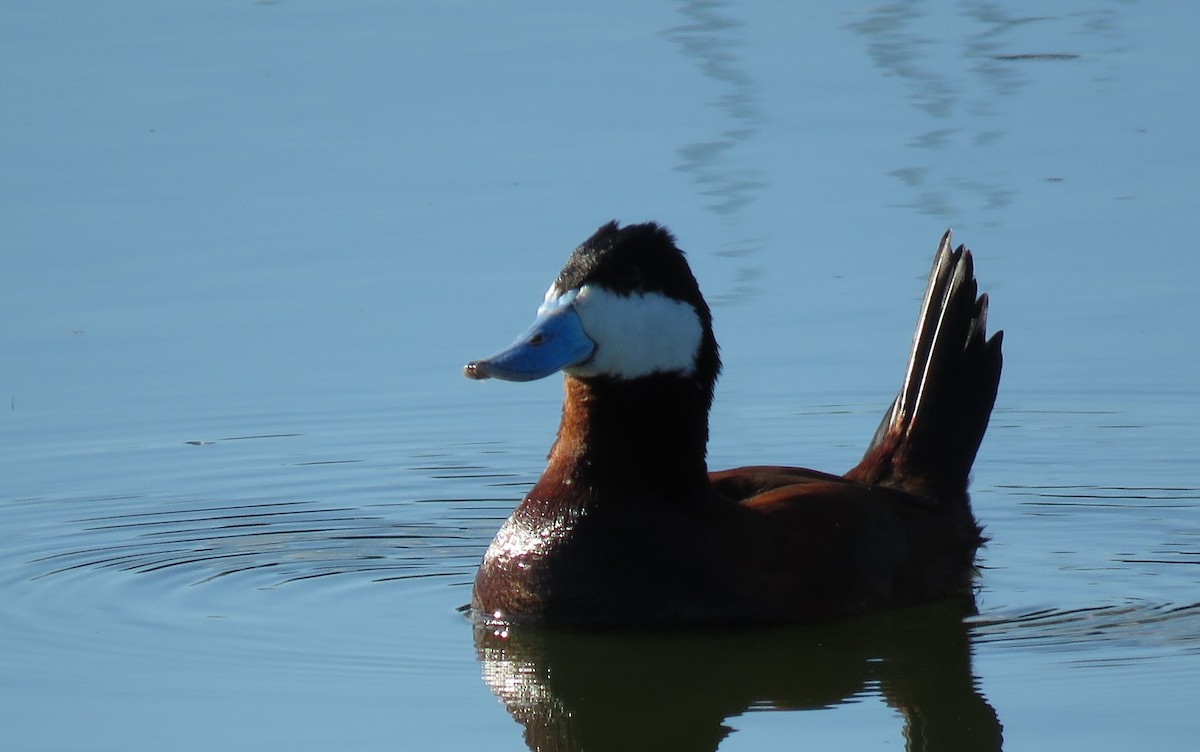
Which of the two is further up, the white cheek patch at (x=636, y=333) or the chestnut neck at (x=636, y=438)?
the white cheek patch at (x=636, y=333)

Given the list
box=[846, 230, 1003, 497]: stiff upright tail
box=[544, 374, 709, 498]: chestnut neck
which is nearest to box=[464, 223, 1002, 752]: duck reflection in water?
box=[544, 374, 709, 498]: chestnut neck

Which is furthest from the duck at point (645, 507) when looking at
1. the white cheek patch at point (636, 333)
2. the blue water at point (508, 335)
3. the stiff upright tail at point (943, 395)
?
the stiff upright tail at point (943, 395)

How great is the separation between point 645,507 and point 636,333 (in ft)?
Answer: 1.53

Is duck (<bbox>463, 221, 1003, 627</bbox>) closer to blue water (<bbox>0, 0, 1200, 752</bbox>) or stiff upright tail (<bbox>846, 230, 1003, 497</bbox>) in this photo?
blue water (<bbox>0, 0, 1200, 752</bbox>)

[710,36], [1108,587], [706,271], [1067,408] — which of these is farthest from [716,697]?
[710,36]

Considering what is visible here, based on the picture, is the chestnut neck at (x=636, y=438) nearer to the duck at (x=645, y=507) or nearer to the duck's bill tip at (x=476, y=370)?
the duck at (x=645, y=507)

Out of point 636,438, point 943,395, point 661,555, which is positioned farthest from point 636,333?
point 943,395

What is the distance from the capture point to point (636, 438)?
6648mm

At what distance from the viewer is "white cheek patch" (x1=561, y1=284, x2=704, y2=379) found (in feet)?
21.4

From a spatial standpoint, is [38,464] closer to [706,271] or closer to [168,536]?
[168,536]

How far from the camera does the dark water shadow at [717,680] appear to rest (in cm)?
577

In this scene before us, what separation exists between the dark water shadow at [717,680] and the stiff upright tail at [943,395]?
78 cm

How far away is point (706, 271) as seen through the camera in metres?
10.3

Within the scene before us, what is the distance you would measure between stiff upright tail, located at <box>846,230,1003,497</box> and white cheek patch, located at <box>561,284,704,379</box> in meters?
1.14
